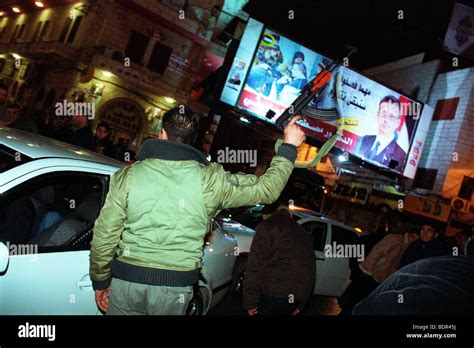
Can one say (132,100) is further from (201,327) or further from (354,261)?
(201,327)

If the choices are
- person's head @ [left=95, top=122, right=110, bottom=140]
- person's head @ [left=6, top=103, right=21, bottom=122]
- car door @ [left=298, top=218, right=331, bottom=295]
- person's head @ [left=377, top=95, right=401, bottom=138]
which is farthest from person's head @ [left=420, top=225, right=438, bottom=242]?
person's head @ [left=377, top=95, right=401, bottom=138]

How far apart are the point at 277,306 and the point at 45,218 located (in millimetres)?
2348

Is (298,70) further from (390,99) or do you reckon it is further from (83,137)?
(83,137)

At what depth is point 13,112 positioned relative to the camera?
659 cm

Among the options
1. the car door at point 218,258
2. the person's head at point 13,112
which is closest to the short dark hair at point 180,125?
the car door at point 218,258

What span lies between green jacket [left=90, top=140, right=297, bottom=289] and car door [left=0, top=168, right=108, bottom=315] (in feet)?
2.55

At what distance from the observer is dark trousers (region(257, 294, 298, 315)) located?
3029mm

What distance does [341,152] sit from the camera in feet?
46.0

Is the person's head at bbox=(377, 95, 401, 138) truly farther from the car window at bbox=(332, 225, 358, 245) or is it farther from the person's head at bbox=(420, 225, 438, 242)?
the person's head at bbox=(420, 225, 438, 242)

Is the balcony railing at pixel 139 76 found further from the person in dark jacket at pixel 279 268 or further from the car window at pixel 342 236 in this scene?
the person in dark jacket at pixel 279 268

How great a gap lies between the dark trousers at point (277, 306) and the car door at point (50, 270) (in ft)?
4.97

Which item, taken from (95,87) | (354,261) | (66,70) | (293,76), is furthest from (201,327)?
(66,70)

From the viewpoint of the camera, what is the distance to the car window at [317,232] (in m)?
6.66

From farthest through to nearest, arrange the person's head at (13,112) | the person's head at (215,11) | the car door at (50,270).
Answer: the person's head at (215,11), the person's head at (13,112), the car door at (50,270)
